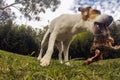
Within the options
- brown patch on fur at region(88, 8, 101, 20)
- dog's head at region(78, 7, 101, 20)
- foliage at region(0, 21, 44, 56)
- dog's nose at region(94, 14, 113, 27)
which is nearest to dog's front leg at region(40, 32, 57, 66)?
dog's head at region(78, 7, 101, 20)

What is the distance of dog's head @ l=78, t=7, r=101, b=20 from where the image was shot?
6.88 m

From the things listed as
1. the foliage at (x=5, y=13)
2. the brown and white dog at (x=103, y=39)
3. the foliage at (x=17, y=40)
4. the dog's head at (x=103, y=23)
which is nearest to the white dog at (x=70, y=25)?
the dog's head at (x=103, y=23)

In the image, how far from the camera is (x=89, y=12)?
6980 mm

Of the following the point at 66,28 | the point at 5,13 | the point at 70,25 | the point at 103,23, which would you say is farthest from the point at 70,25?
the point at 5,13

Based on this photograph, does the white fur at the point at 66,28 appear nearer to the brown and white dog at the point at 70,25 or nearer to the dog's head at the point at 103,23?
the brown and white dog at the point at 70,25

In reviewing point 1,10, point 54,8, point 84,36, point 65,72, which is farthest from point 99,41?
point 1,10

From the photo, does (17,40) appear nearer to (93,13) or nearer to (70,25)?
(70,25)

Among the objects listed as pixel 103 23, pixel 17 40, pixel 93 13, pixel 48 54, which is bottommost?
pixel 17 40

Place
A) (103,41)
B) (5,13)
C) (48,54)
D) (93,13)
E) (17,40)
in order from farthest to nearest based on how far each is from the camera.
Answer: (5,13), (17,40), (48,54), (93,13), (103,41)

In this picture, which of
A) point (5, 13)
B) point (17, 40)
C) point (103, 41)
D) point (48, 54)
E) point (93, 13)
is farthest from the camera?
point (5, 13)

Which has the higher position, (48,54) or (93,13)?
(93,13)

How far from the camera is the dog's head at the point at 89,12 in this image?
688 cm

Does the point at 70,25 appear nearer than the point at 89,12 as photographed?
No

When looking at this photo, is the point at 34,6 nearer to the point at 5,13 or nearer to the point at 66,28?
the point at 5,13
